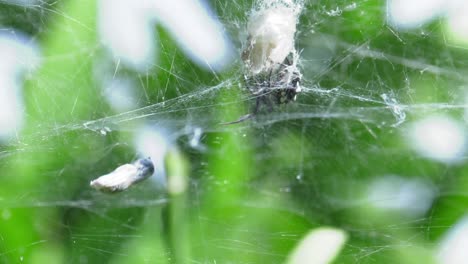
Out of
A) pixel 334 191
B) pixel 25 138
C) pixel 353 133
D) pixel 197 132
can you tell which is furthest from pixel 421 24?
pixel 25 138

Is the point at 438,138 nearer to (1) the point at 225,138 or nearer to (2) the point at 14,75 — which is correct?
(1) the point at 225,138

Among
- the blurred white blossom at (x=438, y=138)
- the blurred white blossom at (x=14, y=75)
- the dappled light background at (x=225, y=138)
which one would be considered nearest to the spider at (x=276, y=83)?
the dappled light background at (x=225, y=138)

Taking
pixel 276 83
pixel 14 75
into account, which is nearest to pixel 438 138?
pixel 276 83

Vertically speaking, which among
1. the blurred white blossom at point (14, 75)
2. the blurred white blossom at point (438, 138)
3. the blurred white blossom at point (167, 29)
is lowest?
A: the blurred white blossom at point (14, 75)

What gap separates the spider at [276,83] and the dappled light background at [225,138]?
2 centimetres

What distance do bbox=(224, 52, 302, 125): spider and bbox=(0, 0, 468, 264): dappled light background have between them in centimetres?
2

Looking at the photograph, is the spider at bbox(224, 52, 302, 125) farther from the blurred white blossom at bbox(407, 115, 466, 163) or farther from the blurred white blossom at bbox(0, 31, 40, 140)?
the blurred white blossom at bbox(0, 31, 40, 140)

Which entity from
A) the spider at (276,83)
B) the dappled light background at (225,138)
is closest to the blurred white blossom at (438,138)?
the dappled light background at (225,138)

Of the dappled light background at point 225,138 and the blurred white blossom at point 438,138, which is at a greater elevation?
the blurred white blossom at point 438,138

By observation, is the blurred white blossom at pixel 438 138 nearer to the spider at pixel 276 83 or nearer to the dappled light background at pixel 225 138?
the dappled light background at pixel 225 138

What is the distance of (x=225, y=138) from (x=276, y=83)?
167 millimetres

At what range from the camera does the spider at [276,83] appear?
0.94m

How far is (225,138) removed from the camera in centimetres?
101

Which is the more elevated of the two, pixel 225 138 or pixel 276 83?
pixel 276 83
